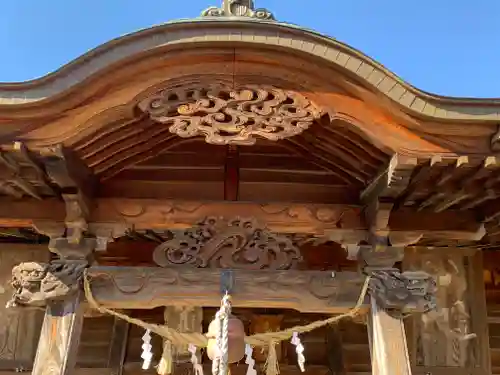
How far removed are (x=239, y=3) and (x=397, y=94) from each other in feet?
4.82

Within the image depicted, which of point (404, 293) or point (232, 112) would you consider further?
point (404, 293)

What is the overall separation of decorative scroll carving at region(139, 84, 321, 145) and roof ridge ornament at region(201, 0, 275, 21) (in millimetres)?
686

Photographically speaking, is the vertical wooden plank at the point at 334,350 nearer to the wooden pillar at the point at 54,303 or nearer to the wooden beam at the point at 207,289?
the wooden beam at the point at 207,289

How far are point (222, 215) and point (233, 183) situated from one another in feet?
1.02

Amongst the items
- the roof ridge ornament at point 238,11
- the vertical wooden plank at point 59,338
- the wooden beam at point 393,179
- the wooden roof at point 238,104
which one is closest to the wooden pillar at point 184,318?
the vertical wooden plank at point 59,338

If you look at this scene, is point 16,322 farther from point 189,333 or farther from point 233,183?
point 233,183

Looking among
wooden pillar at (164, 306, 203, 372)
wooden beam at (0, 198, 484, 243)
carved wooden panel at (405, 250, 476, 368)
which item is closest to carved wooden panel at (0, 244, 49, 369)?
wooden beam at (0, 198, 484, 243)

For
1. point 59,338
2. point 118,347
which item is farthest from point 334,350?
point 59,338

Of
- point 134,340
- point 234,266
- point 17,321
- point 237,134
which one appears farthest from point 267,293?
point 17,321

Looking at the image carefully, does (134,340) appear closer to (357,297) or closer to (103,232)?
(103,232)

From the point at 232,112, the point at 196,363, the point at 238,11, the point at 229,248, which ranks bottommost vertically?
the point at 196,363

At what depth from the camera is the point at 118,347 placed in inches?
213

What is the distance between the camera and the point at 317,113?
396cm

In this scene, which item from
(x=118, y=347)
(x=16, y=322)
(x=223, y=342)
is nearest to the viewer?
(x=223, y=342)
